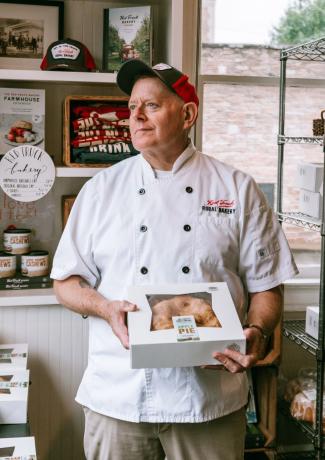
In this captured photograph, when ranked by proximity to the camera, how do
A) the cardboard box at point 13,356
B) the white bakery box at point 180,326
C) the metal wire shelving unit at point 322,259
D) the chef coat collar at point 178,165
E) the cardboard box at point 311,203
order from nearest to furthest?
1. the white bakery box at point 180,326
2. the chef coat collar at point 178,165
3. the cardboard box at point 13,356
4. the metal wire shelving unit at point 322,259
5. the cardboard box at point 311,203

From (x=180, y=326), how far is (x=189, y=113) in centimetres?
63

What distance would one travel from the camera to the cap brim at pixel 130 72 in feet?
5.57

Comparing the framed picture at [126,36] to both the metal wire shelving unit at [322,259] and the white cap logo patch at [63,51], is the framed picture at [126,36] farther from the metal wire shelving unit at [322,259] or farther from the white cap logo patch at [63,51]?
the metal wire shelving unit at [322,259]

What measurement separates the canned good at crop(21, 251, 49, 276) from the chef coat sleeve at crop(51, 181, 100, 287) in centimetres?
55

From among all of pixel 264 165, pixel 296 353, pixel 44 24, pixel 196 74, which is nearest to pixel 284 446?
pixel 296 353

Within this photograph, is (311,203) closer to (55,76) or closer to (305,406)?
(305,406)

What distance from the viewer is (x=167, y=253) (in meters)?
1.69

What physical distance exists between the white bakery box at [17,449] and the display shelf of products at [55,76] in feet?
3.88

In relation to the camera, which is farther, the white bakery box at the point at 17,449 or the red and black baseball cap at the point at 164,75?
the red and black baseball cap at the point at 164,75

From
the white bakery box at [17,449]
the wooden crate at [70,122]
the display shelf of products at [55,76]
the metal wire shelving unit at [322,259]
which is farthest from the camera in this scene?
the metal wire shelving unit at [322,259]

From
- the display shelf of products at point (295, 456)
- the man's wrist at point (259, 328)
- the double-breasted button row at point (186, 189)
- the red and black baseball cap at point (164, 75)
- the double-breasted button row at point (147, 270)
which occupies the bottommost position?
the display shelf of products at point (295, 456)

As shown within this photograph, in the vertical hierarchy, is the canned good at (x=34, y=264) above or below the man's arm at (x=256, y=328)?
above

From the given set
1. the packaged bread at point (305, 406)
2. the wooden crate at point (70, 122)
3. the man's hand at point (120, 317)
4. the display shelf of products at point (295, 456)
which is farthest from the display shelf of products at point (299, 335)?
the man's hand at point (120, 317)

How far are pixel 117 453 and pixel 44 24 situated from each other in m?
1.58
